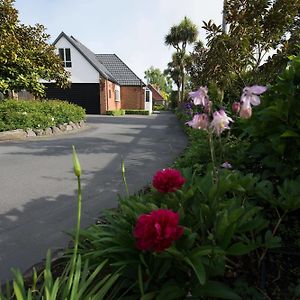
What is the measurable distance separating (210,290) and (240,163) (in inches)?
68.3

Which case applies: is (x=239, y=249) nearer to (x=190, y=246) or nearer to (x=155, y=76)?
(x=190, y=246)

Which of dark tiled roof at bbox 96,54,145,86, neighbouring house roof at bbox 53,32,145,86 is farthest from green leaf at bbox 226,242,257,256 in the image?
dark tiled roof at bbox 96,54,145,86

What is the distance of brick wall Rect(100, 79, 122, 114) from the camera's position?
28.4 m

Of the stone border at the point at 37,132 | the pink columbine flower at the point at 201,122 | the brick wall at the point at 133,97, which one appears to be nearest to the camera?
the pink columbine flower at the point at 201,122

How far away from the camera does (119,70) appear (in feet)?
120

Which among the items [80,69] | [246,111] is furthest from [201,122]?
[80,69]

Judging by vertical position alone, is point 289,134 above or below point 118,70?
below

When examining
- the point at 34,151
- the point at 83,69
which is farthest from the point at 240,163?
the point at 83,69

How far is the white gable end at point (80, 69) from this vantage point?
27203 millimetres

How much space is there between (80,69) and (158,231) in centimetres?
2879

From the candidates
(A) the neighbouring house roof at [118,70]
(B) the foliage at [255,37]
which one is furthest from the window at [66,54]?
(B) the foliage at [255,37]

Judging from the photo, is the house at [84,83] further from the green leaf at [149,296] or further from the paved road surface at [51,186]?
the green leaf at [149,296]

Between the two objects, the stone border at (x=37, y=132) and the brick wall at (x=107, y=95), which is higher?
the brick wall at (x=107, y=95)

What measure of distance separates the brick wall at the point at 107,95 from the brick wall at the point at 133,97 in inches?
179
